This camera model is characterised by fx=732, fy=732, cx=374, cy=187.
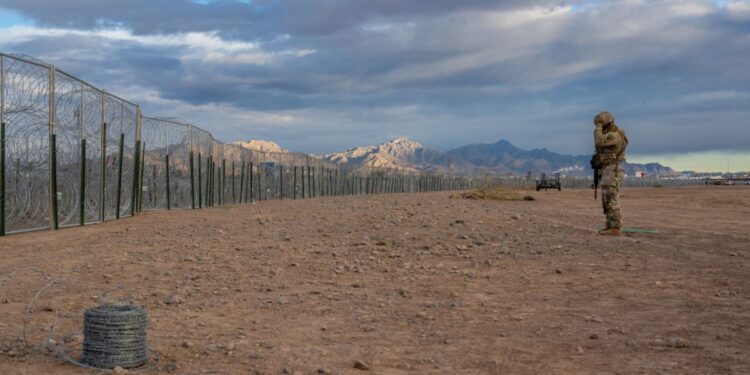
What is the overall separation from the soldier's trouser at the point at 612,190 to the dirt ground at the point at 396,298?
1.66 feet

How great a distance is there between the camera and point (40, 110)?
42.5 ft

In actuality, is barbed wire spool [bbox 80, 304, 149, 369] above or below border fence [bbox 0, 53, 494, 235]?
below

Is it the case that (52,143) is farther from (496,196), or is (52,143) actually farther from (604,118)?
(496,196)

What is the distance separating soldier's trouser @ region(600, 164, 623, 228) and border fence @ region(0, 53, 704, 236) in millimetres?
9694

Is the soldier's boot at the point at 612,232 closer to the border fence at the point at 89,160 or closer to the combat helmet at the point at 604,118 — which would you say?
the combat helmet at the point at 604,118

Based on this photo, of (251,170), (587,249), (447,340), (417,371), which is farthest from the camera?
(251,170)

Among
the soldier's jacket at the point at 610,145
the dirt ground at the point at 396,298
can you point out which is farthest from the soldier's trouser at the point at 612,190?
the dirt ground at the point at 396,298

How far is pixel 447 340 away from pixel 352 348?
0.73 metres

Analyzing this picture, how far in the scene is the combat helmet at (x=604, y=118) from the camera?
12273mm

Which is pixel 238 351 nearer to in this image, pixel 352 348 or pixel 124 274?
pixel 352 348

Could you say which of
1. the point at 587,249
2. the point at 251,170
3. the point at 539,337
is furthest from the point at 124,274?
the point at 251,170

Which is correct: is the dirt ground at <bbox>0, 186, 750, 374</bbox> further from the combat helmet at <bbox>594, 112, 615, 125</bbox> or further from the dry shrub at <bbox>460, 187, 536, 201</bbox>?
the dry shrub at <bbox>460, 187, 536, 201</bbox>

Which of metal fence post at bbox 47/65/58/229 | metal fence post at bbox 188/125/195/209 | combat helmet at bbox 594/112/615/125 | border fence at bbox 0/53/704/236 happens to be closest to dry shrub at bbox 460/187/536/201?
border fence at bbox 0/53/704/236

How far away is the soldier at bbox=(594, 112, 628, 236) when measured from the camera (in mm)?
12070
